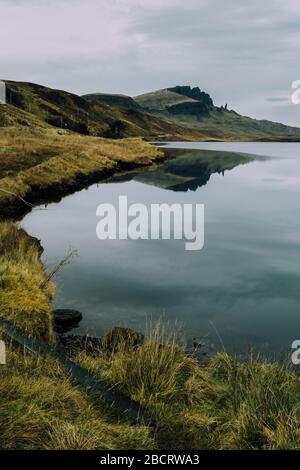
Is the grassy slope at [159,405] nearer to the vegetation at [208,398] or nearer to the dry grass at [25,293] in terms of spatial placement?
the vegetation at [208,398]

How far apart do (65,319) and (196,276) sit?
7.44m

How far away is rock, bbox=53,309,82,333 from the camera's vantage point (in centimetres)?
1326

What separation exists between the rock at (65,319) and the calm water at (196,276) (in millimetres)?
280

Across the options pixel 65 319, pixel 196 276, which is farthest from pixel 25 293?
pixel 196 276

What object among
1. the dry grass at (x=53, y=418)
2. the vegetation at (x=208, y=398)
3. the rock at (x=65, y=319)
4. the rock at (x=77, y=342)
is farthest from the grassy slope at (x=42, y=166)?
the dry grass at (x=53, y=418)

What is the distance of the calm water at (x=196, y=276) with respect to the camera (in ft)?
47.6

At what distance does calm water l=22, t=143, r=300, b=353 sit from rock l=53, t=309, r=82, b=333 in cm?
28

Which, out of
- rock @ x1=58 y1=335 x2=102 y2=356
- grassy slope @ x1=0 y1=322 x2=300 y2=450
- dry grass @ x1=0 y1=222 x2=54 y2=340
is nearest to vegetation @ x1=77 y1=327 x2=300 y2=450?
grassy slope @ x1=0 y1=322 x2=300 y2=450

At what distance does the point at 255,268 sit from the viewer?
70.9 feet

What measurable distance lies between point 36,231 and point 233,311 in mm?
13717

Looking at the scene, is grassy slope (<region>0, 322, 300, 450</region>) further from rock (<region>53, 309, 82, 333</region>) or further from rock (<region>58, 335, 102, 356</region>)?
rock (<region>53, 309, 82, 333</region>)

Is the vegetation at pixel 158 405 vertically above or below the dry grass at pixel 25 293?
below

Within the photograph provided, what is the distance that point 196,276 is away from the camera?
19.8 metres

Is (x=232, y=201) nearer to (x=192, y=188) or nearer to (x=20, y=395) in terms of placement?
(x=192, y=188)
